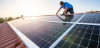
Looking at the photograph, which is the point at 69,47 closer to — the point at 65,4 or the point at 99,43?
the point at 99,43

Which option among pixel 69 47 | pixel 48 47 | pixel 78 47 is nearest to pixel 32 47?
pixel 48 47

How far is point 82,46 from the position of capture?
2246 mm

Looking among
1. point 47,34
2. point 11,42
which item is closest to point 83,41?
point 47,34

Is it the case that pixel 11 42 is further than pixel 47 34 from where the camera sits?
Yes

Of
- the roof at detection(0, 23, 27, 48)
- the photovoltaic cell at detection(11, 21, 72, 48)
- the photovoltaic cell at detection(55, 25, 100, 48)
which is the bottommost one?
the roof at detection(0, 23, 27, 48)

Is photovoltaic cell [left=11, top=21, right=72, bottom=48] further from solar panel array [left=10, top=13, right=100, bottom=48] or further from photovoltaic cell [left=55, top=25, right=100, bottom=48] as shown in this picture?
photovoltaic cell [left=55, top=25, right=100, bottom=48]

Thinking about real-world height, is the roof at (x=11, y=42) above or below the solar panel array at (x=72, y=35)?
below

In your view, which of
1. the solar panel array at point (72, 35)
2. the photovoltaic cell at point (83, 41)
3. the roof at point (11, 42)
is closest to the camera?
the photovoltaic cell at point (83, 41)

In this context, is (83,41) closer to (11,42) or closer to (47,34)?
(47,34)

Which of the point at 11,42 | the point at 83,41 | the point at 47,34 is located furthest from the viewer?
the point at 11,42

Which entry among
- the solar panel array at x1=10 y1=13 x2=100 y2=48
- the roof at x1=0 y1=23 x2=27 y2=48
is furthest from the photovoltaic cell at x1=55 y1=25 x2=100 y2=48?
the roof at x1=0 y1=23 x2=27 y2=48

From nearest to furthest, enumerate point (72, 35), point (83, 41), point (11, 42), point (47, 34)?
point (83, 41) → point (72, 35) → point (47, 34) → point (11, 42)

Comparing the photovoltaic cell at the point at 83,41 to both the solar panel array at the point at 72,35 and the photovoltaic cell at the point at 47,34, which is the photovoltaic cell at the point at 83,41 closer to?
the solar panel array at the point at 72,35

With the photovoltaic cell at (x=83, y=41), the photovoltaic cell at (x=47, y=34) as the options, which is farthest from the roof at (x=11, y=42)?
the photovoltaic cell at (x=83, y=41)
